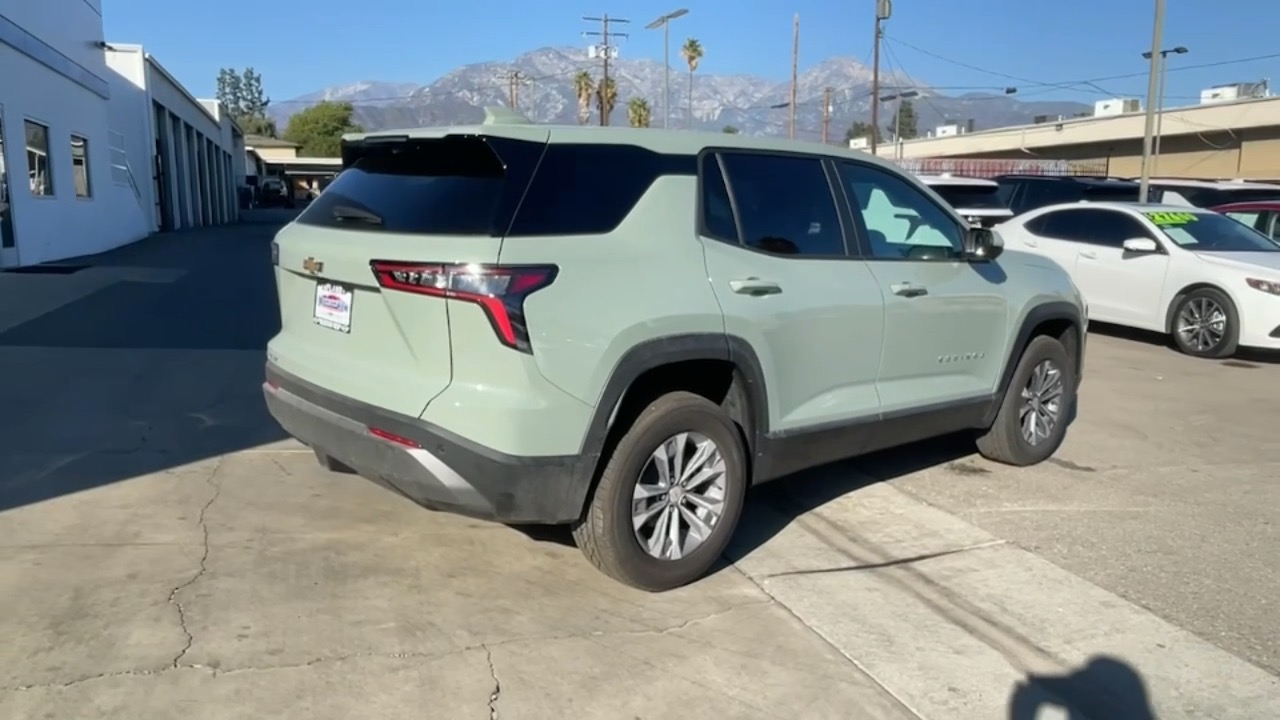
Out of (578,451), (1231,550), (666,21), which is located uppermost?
(666,21)

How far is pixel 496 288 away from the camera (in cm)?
361

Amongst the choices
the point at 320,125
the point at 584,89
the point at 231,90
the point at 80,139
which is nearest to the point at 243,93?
the point at 231,90

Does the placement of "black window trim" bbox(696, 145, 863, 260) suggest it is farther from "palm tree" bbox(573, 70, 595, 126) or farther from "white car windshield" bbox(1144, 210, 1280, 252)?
"palm tree" bbox(573, 70, 595, 126)

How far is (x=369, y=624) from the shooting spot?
383cm

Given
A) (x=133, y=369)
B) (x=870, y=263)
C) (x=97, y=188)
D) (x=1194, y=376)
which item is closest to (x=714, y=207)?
(x=870, y=263)

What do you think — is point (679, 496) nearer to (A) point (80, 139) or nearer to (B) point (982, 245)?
(B) point (982, 245)

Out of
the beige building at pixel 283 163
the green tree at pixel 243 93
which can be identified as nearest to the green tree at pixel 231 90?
the green tree at pixel 243 93

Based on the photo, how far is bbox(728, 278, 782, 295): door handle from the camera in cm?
433

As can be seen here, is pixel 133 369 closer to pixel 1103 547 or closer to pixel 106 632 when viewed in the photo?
pixel 106 632

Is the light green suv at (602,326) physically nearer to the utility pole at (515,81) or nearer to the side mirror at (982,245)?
the side mirror at (982,245)

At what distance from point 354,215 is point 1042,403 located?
440 cm

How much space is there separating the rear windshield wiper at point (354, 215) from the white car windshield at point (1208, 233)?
9970 millimetres

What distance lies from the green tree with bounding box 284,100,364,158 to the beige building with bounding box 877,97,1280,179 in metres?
78.6

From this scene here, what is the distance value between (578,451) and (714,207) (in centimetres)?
131
